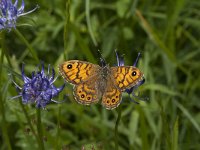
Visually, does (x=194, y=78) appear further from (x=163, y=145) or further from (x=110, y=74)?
(x=110, y=74)

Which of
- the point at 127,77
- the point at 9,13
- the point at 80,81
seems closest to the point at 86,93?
the point at 80,81

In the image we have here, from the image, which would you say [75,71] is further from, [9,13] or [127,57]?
[127,57]

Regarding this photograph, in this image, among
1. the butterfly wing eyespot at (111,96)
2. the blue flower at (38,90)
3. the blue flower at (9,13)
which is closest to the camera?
the butterfly wing eyespot at (111,96)

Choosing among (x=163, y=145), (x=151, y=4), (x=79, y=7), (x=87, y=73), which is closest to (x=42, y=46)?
(x=79, y=7)

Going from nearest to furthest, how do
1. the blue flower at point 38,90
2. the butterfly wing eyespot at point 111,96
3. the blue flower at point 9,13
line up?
the butterfly wing eyespot at point 111,96, the blue flower at point 38,90, the blue flower at point 9,13

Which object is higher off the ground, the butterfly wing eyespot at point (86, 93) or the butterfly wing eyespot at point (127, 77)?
the butterfly wing eyespot at point (127, 77)

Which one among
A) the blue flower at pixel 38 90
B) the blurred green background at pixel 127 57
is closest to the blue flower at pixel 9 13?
the blue flower at pixel 38 90

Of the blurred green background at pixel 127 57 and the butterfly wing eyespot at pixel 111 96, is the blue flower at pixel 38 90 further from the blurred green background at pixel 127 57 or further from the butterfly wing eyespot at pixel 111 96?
the blurred green background at pixel 127 57

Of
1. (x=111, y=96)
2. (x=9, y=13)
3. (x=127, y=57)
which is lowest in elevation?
(x=111, y=96)
